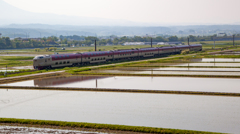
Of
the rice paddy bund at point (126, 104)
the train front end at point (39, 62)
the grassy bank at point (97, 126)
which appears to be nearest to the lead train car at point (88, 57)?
the train front end at point (39, 62)

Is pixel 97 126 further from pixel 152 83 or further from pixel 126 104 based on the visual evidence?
pixel 152 83

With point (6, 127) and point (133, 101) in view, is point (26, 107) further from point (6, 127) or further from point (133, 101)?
point (133, 101)

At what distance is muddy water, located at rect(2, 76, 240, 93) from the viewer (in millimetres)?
35781

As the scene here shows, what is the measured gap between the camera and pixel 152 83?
4009cm

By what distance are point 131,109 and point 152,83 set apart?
14842mm

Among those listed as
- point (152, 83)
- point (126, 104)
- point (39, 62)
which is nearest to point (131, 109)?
point (126, 104)

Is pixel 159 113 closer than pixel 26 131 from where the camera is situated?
No

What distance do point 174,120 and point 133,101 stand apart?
724 cm

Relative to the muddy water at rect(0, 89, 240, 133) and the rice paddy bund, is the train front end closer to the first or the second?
the rice paddy bund

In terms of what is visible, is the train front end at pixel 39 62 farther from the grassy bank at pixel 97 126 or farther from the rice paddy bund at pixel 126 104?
the grassy bank at pixel 97 126

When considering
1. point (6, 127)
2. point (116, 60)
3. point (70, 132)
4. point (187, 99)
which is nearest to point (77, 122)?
point (70, 132)

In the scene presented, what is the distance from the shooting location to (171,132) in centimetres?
1992

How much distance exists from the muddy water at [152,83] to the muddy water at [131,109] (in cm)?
436

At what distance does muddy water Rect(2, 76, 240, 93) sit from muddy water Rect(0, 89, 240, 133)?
436cm
